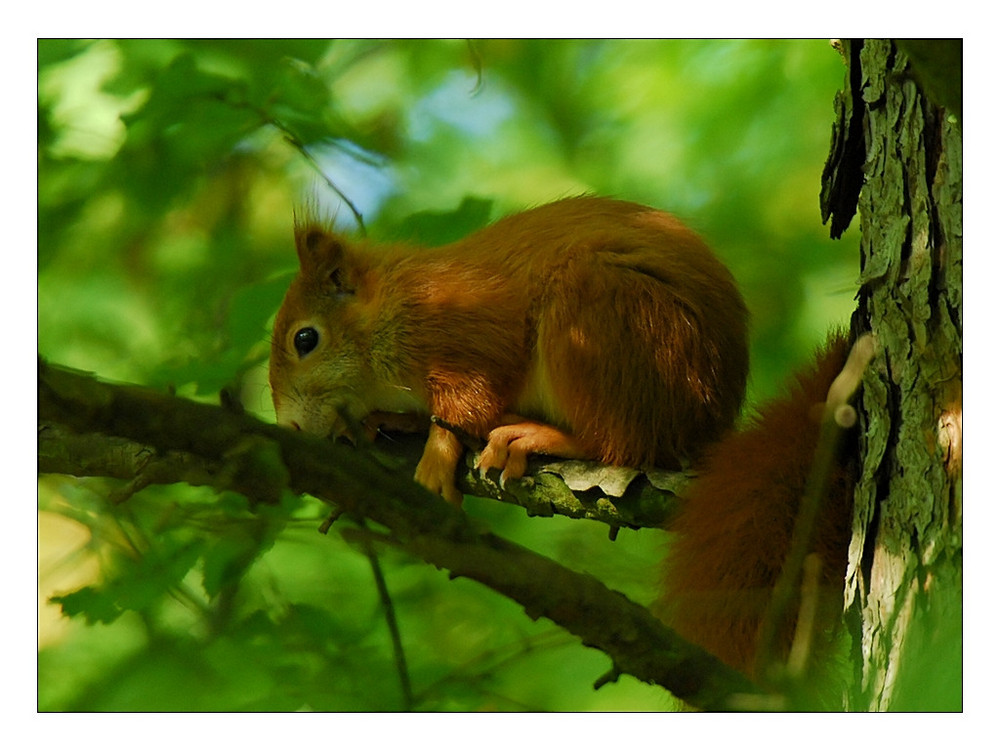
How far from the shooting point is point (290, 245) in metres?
2.57

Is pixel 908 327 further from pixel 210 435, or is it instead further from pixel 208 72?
pixel 208 72

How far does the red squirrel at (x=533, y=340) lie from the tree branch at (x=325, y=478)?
0.82 metres

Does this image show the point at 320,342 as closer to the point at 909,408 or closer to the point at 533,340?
the point at 533,340

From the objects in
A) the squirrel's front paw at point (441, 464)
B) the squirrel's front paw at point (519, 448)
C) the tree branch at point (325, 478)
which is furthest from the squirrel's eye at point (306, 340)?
the tree branch at point (325, 478)

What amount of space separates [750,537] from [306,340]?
102 cm

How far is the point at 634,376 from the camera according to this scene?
186 cm

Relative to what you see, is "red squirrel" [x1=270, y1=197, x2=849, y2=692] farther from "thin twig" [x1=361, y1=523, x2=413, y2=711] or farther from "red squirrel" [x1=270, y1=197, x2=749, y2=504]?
"thin twig" [x1=361, y1=523, x2=413, y2=711]

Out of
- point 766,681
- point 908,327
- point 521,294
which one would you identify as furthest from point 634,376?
point 766,681

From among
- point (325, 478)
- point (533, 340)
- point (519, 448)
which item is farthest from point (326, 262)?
point (325, 478)

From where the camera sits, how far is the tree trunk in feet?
4.67

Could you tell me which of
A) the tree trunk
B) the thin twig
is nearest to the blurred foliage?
the thin twig

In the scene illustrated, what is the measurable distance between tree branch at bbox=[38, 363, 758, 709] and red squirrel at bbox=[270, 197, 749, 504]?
0.82 metres

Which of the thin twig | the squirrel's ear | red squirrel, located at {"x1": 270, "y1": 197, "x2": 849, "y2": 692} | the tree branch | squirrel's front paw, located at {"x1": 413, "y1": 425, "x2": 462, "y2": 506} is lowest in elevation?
the thin twig

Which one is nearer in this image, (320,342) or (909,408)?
(909,408)
